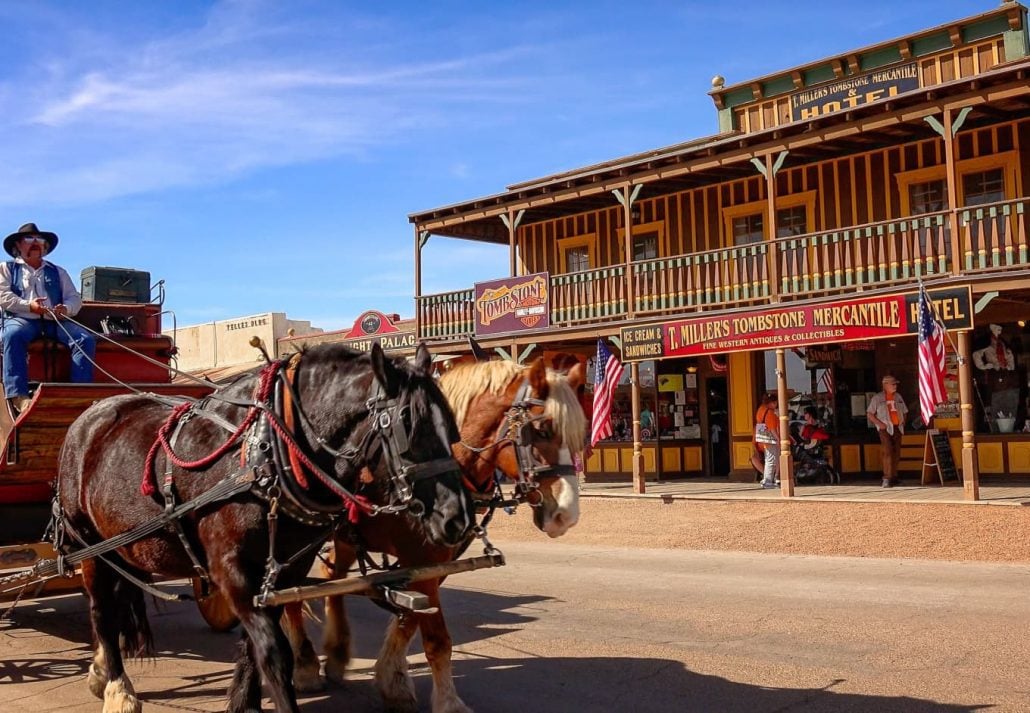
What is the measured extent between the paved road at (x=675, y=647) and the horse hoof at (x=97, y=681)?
0.08 meters

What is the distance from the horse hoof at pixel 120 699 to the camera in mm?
5262

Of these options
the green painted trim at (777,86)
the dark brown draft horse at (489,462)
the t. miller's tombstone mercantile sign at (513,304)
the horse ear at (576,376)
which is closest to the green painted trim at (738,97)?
the green painted trim at (777,86)

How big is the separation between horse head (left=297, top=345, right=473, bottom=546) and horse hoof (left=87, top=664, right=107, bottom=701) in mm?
2406

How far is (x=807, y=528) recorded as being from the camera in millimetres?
13633

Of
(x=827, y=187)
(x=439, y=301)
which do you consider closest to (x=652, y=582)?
(x=827, y=187)

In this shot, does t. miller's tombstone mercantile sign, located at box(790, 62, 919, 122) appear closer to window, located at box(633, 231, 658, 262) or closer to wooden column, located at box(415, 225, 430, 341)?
window, located at box(633, 231, 658, 262)

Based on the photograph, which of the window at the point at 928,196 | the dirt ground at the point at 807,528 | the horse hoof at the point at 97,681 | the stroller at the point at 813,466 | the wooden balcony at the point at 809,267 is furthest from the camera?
the stroller at the point at 813,466

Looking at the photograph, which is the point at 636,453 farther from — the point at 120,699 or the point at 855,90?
the point at 120,699

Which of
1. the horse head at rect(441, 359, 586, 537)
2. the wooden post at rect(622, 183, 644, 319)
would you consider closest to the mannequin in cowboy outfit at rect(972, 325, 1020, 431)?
the wooden post at rect(622, 183, 644, 319)

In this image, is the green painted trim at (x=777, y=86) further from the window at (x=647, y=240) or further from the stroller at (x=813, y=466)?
the stroller at (x=813, y=466)

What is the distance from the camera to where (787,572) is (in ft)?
37.2

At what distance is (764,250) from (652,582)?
8244 millimetres

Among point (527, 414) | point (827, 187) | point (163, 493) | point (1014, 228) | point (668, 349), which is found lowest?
point (163, 493)

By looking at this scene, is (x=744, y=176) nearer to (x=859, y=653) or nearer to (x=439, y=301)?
(x=439, y=301)
